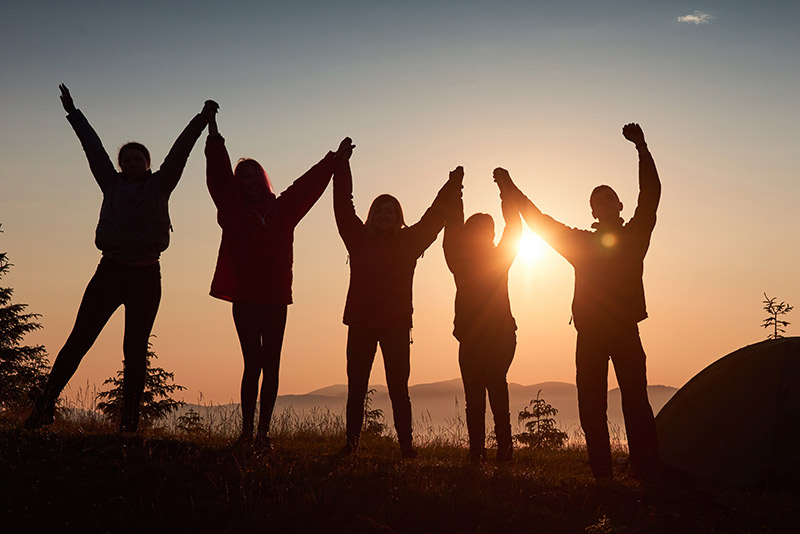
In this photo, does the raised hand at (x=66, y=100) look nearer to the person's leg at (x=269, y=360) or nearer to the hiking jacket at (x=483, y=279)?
the person's leg at (x=269, y=360)

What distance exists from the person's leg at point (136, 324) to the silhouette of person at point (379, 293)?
83.3 inches

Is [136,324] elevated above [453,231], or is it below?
below

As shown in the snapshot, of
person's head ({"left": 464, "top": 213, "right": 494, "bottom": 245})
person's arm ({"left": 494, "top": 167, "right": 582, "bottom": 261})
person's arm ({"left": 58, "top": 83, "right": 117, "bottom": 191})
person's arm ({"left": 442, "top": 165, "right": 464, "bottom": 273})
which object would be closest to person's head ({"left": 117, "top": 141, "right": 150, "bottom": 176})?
person's arm ({"left": 58, "top": 83, "right": 117, "bottom": 191})

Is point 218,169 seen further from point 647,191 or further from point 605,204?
point 647,191

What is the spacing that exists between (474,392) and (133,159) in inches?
182

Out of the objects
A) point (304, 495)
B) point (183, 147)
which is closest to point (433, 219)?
point (183, 147)

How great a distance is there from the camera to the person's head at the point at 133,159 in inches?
291

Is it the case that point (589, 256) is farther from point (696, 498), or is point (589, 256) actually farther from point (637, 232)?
point (696, 498)

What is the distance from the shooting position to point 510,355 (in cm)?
819

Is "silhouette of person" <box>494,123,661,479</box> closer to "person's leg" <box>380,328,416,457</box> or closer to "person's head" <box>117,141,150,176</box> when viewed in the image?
"person's leg" <box>380,328,416,457</box>

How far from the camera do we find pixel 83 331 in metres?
7.11

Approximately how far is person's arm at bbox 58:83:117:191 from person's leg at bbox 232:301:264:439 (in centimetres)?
202

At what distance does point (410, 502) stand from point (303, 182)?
378cm

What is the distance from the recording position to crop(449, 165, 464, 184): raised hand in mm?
8391
